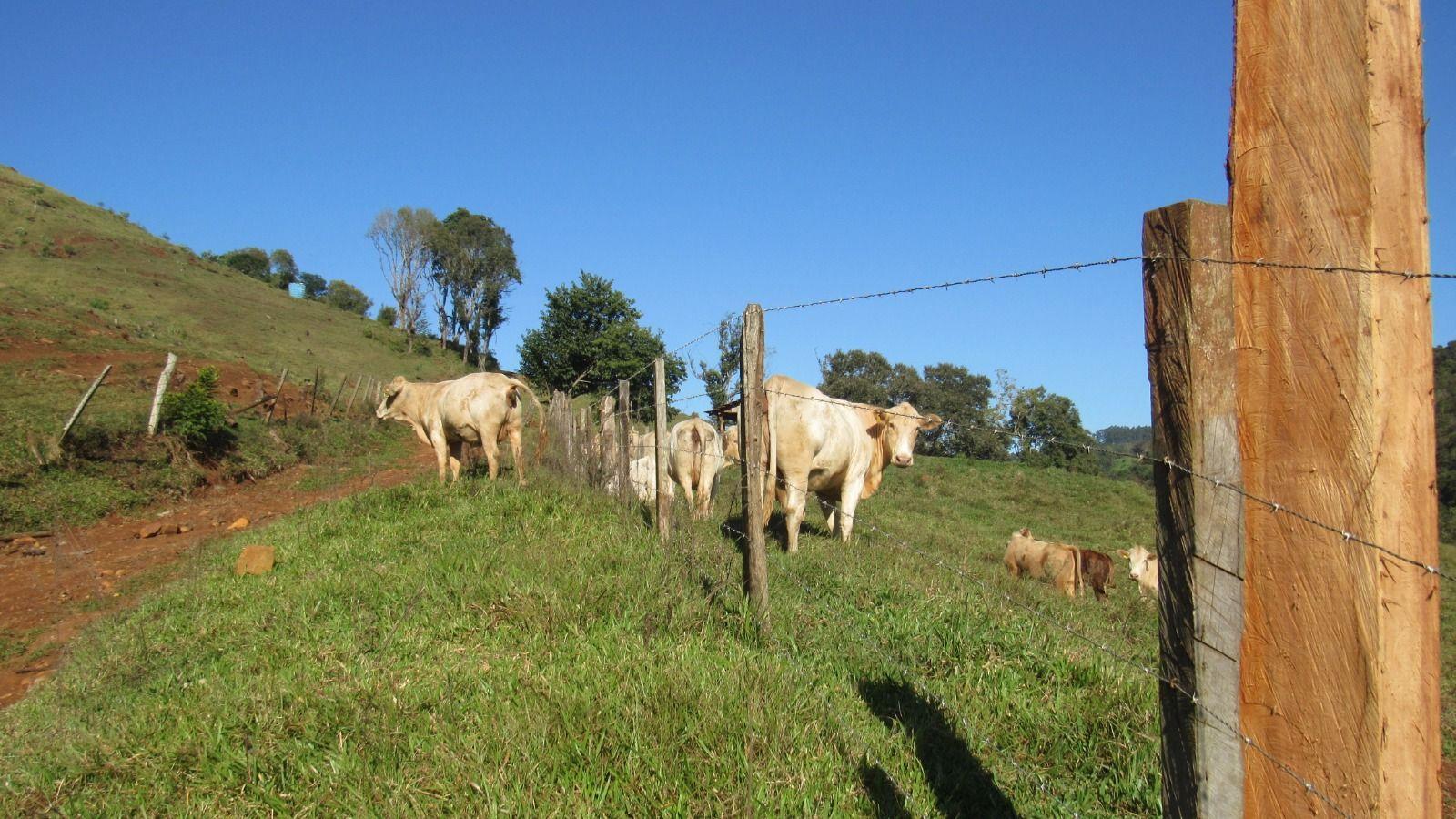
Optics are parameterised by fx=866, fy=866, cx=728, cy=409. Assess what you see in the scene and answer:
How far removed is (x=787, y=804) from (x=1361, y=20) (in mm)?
2832

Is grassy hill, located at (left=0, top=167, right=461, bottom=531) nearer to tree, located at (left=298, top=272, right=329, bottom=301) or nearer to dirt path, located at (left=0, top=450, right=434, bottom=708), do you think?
dirt path, located at (left=0, top=450, right=434, bottom=708)

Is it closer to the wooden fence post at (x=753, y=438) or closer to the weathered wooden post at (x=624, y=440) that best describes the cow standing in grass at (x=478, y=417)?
the weathered wooden post at (x=624, y=440)

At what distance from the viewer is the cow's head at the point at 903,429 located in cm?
978

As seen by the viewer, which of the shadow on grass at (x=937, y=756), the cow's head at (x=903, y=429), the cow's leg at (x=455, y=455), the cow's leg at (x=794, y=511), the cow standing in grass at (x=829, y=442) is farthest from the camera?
the cow's leg at (x=455, y=455)

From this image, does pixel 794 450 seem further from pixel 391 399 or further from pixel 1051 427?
pixel 1051 427

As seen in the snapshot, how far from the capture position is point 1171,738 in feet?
6.20

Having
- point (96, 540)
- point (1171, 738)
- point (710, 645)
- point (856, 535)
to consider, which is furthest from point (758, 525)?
point (96, 540)

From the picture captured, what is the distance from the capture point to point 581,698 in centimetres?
379

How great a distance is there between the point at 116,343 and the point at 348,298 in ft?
191

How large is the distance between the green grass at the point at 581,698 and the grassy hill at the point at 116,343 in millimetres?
8095

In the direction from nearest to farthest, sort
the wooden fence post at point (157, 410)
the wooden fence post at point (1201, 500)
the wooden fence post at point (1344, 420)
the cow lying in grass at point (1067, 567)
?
the wooden fence post at point (1344, 420)
the wooden fence post at point (1201, 500)
the cow lying in grass at point (1067, 567)
the wooden fence post at point (157, 410)

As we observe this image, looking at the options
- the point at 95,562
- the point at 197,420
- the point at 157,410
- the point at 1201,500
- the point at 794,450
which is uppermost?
the point at 157,410

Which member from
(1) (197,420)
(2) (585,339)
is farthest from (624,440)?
(2) (585,339)

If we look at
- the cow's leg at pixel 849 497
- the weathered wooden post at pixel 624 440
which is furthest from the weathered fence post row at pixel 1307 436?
the cow's leg at pixel 849 497
